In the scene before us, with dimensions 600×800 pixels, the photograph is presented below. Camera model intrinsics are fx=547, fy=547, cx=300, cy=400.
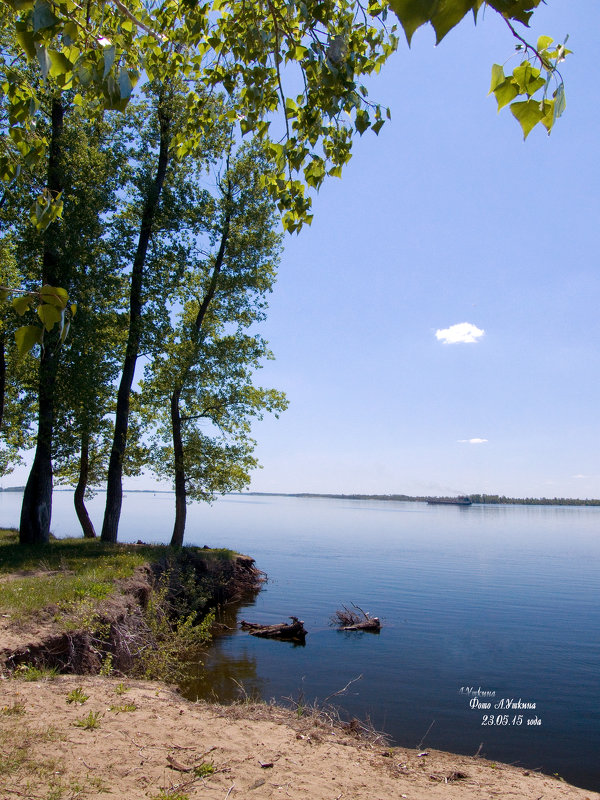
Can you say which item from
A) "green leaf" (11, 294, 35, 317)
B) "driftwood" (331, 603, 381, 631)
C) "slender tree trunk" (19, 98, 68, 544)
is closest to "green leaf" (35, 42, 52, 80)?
"green leaf" (11, 294, 35, 317)

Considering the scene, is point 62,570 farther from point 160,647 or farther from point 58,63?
point 58,63

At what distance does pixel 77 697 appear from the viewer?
6.94 metres

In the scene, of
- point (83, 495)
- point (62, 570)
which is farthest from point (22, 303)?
point (83, 495)

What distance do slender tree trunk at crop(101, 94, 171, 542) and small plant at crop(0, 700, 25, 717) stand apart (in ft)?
49.1

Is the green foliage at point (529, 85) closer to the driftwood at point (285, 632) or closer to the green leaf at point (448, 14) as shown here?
the green leaf at point (448, 14)

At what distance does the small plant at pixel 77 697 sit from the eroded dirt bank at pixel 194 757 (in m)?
0.03

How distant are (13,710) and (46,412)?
14.1 metres

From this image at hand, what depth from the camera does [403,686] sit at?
12.9 metres

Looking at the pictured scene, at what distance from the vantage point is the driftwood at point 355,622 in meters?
18.2

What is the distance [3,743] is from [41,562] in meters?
10.0

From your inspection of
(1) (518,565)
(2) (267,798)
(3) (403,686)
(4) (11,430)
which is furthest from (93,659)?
(1) (518,565)

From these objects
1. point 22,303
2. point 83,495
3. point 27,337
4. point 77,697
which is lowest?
point 77,697

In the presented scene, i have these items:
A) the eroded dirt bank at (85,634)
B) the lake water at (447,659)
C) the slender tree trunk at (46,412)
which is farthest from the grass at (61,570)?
the lake water at (447,659)

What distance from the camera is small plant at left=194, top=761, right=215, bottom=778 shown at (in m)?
5.45
